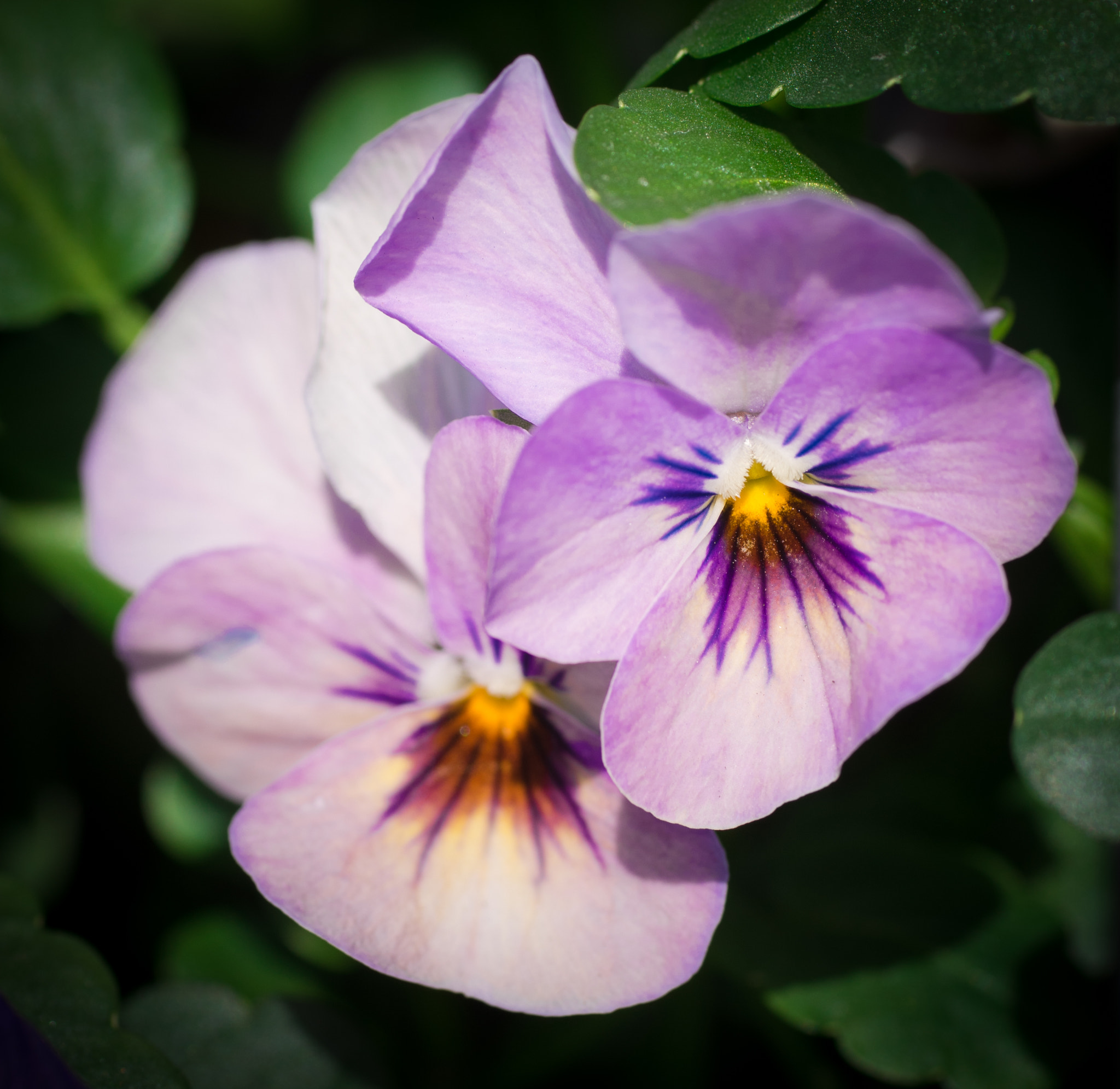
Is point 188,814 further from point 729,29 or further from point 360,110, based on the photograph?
point 729,29

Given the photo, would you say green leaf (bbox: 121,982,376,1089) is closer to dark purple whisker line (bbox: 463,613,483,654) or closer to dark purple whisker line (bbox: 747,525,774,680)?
dark purple whisker line (bbox: 463,613,483,654)

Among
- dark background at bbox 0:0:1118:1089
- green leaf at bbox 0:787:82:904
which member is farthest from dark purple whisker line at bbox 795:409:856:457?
green leaf at bbox 0:787:82:904

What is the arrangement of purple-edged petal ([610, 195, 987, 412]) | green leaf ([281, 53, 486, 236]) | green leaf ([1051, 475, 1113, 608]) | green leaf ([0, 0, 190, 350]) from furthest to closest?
green leaf ([281, 53, 486, 236])
green leaf ([0, 0, 190, 350])
green leaf ([1051, 475, 1113, 608])
purple-edged petal ([610, 195, 987, 412])

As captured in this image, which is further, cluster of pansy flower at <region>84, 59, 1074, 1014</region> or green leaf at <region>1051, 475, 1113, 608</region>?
green leaf at <region>1051, 475, 1113, 608</region>

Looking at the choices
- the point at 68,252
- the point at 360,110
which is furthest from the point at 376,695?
the point at 360,110

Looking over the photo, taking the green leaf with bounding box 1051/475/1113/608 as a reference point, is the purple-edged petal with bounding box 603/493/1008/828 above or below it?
above

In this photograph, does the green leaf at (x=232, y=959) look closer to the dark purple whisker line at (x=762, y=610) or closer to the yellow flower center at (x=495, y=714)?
the yellow flower center at (x=495, y=714)

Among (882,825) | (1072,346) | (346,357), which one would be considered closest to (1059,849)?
(882,825)

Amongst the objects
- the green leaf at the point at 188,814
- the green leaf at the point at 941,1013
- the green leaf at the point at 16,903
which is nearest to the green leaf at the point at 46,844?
the green leaf at the point at 188,814
